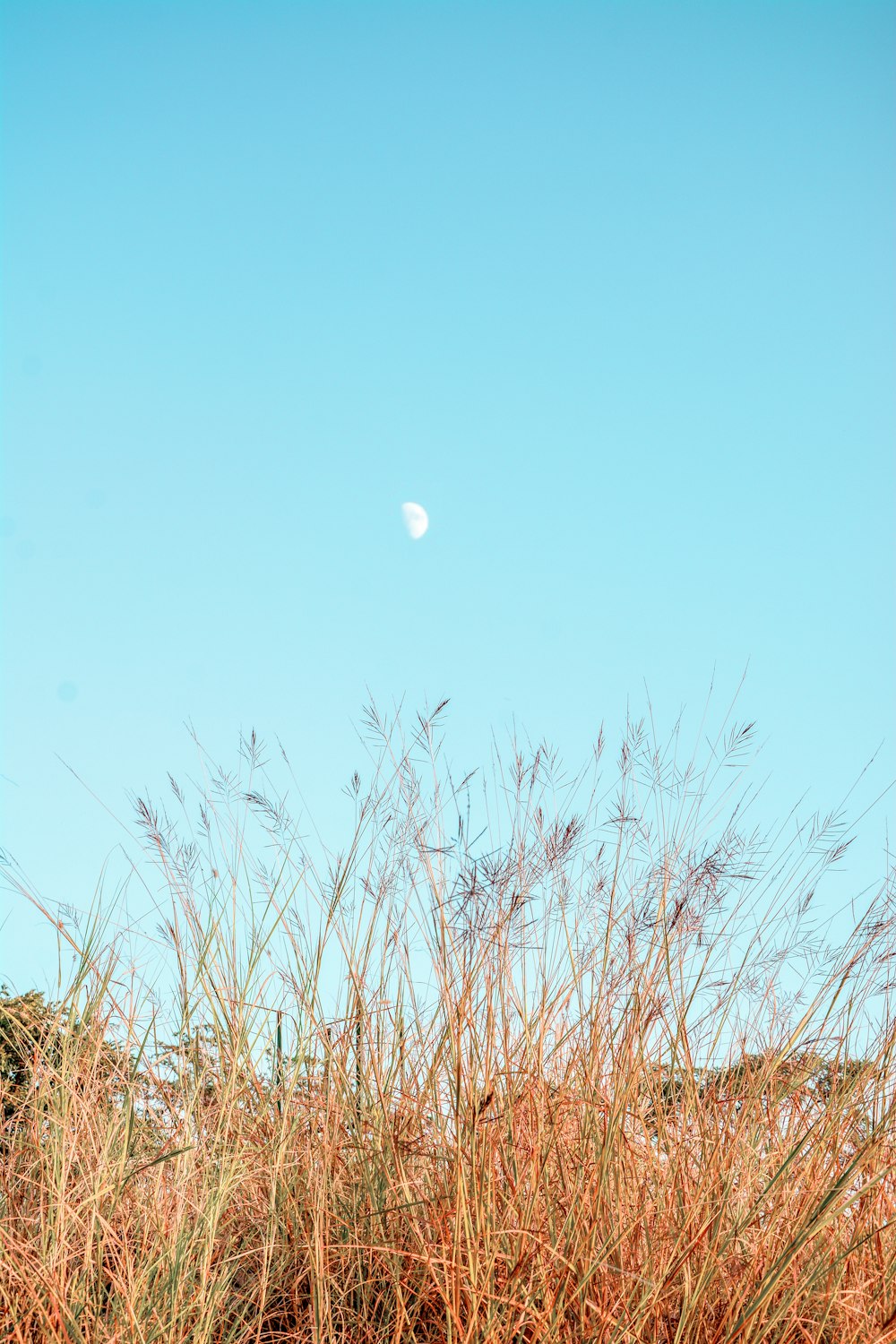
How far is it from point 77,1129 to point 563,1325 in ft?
4.30

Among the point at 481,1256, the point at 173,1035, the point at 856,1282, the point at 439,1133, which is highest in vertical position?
the point at 173,1035

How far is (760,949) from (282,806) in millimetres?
1363

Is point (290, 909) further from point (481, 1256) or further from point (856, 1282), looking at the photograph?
point (856, 1282)

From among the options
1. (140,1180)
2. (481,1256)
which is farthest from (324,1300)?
(140,1180)

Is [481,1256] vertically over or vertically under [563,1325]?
over

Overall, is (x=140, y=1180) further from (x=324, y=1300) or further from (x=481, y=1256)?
(x=481, y=1256)

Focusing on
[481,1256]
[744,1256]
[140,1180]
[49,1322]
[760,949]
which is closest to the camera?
[49,1322]

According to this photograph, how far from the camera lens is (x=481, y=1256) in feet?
7.39

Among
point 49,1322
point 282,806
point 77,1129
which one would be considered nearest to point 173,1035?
point 77,1129

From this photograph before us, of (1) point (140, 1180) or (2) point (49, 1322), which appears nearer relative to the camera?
(2) point (49, 1322)

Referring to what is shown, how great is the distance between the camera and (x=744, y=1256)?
2457mm

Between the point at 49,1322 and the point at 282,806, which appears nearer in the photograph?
the point at 49,1322

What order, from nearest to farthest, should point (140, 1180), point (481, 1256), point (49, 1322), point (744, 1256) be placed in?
point (49, 1322)
point (481, 1256)
point (744, 1256)
point (140, 1180)

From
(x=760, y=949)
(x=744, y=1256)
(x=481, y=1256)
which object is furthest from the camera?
(x=760, y=949)
